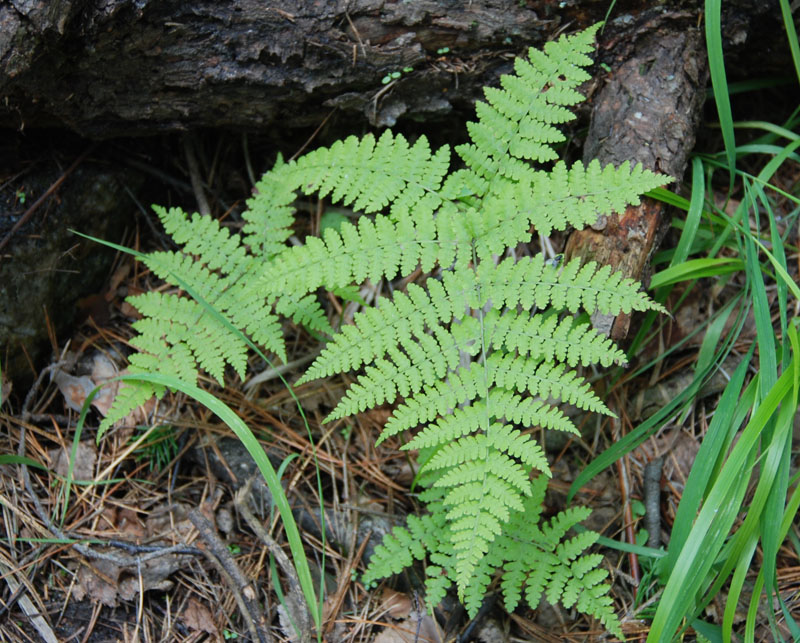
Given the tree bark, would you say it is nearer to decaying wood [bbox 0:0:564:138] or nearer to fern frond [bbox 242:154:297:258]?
decaying wood [bbox 0:0:564:138]

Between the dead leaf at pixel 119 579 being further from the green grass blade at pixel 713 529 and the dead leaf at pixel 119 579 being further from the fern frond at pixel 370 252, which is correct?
the green grass blade at pixel 713 529

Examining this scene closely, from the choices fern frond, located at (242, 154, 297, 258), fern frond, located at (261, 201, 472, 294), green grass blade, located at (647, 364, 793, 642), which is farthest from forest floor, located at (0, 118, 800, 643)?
fern frond, located at (261, 201, 472, 294)

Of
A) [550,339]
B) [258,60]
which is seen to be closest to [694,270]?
[550,339]

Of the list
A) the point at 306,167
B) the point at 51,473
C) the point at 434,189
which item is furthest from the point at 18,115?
the point at 434,189

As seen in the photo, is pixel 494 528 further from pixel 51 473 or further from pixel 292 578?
pixel 51 473

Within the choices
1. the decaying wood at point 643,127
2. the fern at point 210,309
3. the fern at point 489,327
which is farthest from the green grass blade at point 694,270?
the fern at point 210,309

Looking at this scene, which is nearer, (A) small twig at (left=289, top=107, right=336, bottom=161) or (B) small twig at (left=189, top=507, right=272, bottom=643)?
(B) small twig at (left=189, top=507, right=272, bottom=643)

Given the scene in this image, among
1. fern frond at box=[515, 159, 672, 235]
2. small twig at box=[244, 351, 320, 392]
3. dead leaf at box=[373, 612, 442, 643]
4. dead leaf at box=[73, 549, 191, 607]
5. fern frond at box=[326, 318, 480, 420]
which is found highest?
fern frond at box=[515, 159, 672, 235]

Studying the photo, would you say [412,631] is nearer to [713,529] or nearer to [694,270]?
[713,529]
